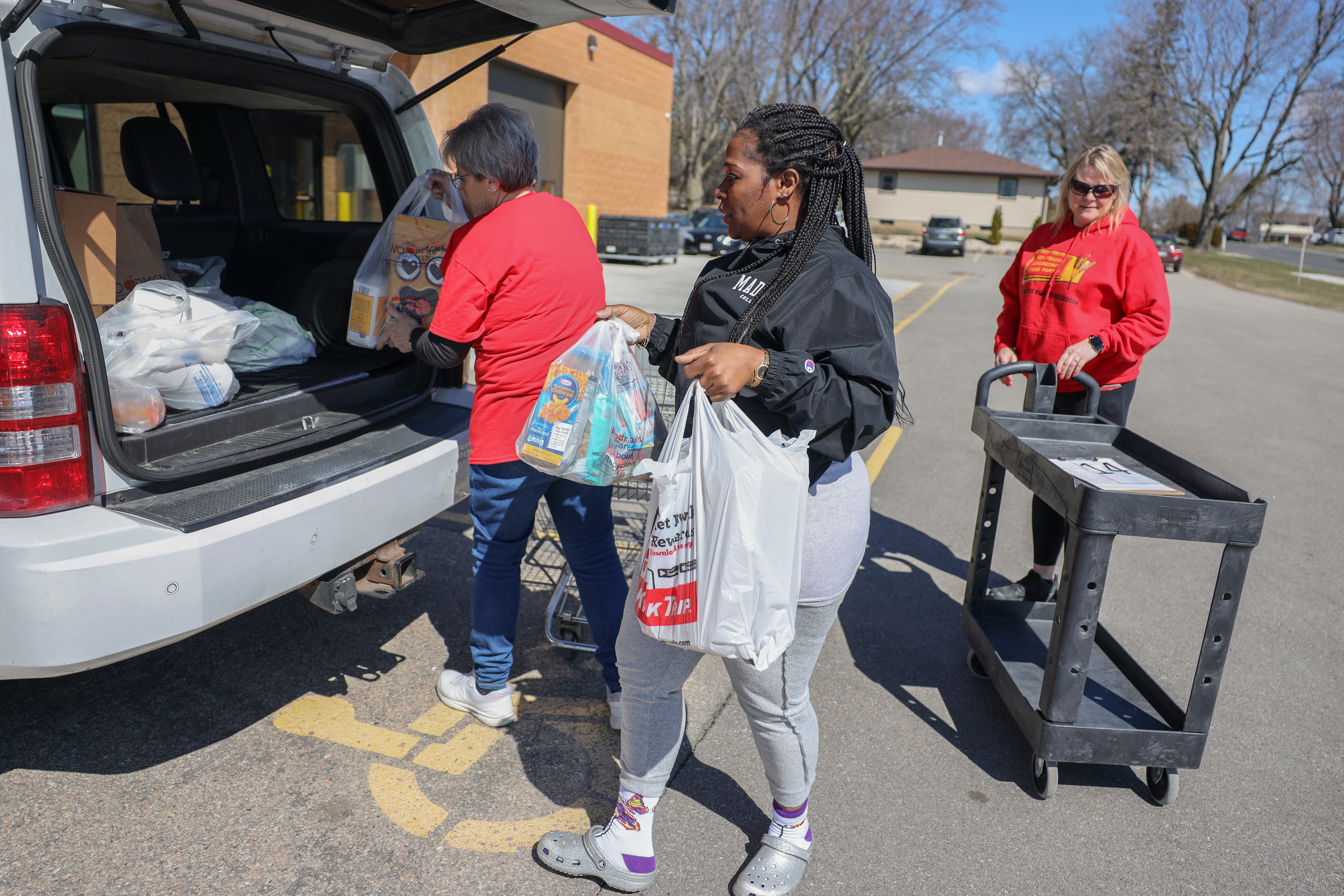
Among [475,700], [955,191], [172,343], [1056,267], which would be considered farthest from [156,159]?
[955,191]

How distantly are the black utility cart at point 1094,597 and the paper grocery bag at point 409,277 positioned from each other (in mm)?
1900

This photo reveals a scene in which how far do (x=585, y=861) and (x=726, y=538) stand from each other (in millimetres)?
1019

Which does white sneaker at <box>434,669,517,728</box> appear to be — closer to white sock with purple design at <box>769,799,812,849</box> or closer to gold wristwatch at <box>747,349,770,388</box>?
white sock with purple design at <box>769,799,812,849</box>

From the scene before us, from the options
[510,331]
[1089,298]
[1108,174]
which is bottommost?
[510,331]

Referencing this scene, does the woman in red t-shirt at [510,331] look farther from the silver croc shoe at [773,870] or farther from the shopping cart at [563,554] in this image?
the silver croc shoe at [773,870]

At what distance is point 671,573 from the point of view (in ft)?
6.08

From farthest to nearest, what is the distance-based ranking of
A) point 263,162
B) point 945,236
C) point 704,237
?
point 945,236, point 704,237, point 263,162

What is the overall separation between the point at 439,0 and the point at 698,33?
47.1m

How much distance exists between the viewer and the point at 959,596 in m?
4.12

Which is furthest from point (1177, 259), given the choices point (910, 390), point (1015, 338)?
point (1015, 338)

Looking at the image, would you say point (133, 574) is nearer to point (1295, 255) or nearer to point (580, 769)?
point (580, 769)

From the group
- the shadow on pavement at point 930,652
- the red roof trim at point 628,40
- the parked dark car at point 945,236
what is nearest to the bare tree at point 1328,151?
the parked dark car at point 945,236

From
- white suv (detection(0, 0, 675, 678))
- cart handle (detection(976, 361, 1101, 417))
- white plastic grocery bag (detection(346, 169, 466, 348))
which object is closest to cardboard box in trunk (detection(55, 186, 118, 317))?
white suv (detection(0, 0, 675, 678))

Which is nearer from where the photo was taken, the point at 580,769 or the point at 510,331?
the point at 510,331
